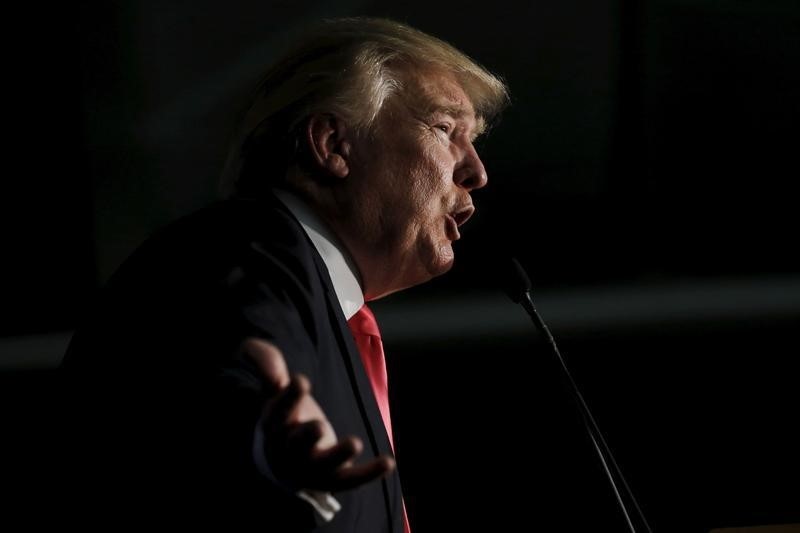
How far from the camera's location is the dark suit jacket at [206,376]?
2.45ft

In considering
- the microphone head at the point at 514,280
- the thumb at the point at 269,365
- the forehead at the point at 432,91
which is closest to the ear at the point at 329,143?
the forehead at the point at 432,91

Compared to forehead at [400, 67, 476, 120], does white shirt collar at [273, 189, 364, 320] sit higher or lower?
lower

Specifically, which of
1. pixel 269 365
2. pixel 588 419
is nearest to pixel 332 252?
pixel 588 419

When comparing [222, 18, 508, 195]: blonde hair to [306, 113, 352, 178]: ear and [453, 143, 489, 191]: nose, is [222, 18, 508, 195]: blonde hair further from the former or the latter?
[453, 143, 489, 191]: nose

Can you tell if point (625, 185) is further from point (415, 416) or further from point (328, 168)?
point (328, 168)

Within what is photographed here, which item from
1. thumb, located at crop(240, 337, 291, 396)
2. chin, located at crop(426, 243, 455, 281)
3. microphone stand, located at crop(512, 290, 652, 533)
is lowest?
microphone stand, located at crop(512, 290, 652, 533)

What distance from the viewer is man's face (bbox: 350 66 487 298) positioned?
129cm

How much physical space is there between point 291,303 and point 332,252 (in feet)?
1.03

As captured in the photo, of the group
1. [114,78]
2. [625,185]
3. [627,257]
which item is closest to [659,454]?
[627,257]

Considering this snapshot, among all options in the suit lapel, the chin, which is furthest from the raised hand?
the chin

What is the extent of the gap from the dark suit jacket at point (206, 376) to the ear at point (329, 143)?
6.3 inches

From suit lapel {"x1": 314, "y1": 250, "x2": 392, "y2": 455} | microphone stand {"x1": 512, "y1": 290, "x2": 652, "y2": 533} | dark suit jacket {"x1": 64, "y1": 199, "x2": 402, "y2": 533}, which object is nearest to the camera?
dark suit jacket {"x1": 64, "y1": 199, "x2": 402, "y2": 533}

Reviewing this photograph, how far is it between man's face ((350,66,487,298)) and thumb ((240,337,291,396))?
1.92 ft

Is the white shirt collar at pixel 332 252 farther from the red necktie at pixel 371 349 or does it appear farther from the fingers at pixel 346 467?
the fingers at pixel 346 467
